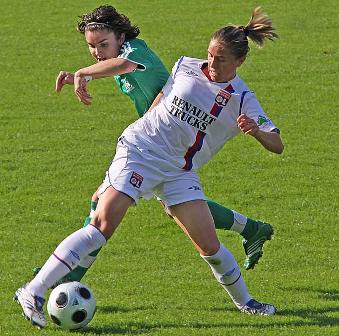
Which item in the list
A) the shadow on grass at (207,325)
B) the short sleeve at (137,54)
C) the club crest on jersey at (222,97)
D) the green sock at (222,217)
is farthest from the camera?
the green sock at (222,217)

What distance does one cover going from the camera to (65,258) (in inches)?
316

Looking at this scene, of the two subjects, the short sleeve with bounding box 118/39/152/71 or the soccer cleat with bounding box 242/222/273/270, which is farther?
the soccer cleat with bounding box 242/222/273/270

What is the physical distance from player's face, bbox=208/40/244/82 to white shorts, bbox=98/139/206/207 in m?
0.76

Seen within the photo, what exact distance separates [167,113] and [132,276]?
190 cm

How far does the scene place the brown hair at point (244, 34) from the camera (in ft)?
27.0

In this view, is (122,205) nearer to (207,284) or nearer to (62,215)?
(207,284)

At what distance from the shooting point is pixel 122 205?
8.15 meters

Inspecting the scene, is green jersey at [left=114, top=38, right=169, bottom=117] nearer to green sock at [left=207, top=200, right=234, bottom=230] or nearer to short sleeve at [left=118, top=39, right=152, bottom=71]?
short sleeve at [left=118, top=39, right=152, bottom=71]

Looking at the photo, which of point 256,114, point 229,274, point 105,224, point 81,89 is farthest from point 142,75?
point 229,274

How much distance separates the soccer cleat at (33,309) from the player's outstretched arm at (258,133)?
74.8 inches

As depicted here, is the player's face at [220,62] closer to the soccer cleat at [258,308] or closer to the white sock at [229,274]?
the white sock at [229,274]

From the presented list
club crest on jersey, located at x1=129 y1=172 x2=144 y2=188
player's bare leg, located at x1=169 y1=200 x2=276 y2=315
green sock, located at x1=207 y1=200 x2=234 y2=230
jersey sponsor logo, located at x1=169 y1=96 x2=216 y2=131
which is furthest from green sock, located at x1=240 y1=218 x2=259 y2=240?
club crest on jersey, located at x1=129 y1=172 x2=144 y2=188

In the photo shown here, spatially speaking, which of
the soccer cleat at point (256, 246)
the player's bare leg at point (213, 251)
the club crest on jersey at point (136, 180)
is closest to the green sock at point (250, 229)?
the soccer cleat at point (256, 246)

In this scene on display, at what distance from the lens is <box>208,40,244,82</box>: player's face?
8.20 m
